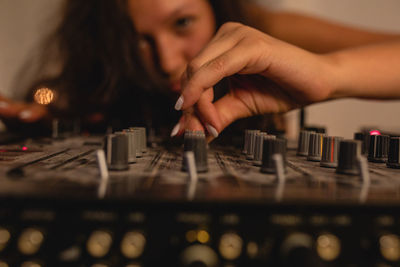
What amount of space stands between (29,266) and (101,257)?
81 millimetres

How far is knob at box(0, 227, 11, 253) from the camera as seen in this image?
35 cm

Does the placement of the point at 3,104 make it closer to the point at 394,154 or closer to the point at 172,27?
the point at 172,27

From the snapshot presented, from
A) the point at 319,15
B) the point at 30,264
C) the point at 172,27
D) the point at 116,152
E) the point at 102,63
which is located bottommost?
the point at 30,264

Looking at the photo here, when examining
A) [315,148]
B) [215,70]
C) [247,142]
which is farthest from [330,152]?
[215,70]

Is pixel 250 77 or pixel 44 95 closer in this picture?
pixel 250 77

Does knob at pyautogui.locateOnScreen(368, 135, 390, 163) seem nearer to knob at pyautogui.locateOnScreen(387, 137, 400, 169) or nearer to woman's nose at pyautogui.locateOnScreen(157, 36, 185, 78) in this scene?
knob at pyautogui.locateOnScreen(387, 137, 400, 169)

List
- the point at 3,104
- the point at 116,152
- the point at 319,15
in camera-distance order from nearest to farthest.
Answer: the point at 116,152 < the point at 3,104 < the point at 319,15

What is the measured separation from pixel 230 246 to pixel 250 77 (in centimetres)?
58

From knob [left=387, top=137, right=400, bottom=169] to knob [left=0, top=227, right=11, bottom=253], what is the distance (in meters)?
0.60

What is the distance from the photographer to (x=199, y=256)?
1.09 ft

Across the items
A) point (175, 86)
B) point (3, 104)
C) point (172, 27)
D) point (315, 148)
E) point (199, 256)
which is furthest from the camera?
point (175, 86)

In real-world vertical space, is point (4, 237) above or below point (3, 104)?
below

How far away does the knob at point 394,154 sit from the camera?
0.56m

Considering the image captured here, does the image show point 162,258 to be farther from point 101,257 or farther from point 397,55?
point 397,55
